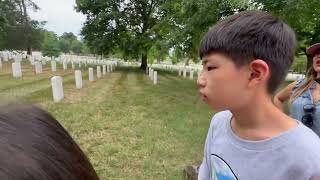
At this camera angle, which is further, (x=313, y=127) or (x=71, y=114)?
(x=71, y=114)

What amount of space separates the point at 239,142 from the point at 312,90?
5.47 feet

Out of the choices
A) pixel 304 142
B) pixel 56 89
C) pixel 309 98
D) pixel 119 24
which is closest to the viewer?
pixel 304 142

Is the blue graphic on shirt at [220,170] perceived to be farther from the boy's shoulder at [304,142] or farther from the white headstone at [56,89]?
the white headstone at [56,89]

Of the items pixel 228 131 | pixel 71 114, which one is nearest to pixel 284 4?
pixel 71 114

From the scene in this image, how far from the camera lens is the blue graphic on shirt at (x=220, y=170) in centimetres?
208

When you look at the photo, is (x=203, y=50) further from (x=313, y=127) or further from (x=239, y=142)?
(x=313, y=127)

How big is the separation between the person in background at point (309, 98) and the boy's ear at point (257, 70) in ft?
→ 4.88

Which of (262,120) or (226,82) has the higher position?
(226,82)

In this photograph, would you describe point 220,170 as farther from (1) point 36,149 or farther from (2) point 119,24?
(2) point 119,24

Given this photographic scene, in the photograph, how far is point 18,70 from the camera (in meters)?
18.8

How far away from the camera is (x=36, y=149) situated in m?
0.76

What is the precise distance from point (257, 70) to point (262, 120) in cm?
25

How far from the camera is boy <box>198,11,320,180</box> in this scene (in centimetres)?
200

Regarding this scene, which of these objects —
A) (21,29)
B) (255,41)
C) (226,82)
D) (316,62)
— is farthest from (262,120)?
(21,29)
